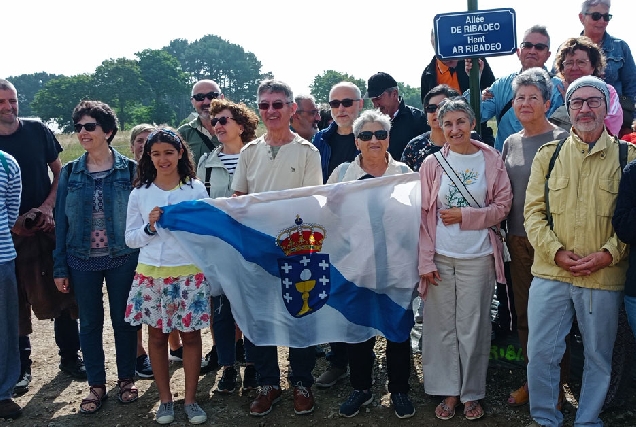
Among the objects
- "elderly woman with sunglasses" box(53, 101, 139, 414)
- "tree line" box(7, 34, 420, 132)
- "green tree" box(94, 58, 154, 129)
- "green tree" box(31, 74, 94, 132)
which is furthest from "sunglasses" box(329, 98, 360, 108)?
"green tree" box(94, 58, 154, 129)

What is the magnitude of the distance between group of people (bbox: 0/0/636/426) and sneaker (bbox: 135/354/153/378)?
1.47 feet

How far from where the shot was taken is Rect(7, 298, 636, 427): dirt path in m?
4.70

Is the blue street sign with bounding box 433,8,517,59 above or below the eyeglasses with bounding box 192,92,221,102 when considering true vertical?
above

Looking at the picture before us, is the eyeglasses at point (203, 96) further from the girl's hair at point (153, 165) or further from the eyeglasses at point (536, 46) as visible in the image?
the eyeglasses at point (536, 46)

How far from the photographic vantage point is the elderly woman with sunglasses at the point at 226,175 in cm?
529

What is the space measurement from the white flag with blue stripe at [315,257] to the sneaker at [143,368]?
64.0 inches

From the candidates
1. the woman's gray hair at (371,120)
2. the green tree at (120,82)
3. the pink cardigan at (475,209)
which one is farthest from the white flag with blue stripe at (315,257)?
the green tree at (120,82)

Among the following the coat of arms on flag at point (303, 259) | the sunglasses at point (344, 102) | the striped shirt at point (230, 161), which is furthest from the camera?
the sunglasses at point (344, 102)

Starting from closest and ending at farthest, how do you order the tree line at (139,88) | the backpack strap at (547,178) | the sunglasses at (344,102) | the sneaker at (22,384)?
the backpack strap at (547,178), the sneaker at (22,384), the sunglasses at (344,102), the tree line at (139,88)

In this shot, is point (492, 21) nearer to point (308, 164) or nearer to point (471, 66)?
point (471, 66)

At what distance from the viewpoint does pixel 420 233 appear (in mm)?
4613

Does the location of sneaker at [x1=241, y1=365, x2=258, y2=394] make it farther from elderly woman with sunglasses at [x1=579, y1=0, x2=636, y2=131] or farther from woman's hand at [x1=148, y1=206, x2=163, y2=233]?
elderly woman with sunglasses at [x1=579, y1=0, x2=636, y2=131]

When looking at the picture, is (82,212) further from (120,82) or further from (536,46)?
(120,82)

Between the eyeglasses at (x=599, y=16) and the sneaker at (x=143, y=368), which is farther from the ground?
the eyeglasses at (x=599, y=16)
